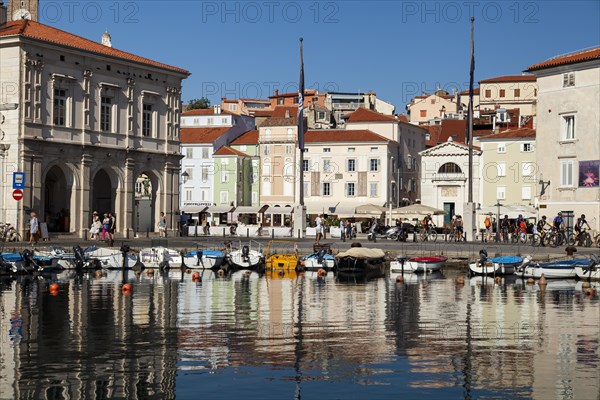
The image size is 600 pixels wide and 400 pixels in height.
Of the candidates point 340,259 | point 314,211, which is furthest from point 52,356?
point 314,211

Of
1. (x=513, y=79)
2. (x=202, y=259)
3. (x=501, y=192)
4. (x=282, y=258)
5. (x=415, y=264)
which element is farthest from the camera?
(x=513, y=79)

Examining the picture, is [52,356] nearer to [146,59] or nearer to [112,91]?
[112,91]

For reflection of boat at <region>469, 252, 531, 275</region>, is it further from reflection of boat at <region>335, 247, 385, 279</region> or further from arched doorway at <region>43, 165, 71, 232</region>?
arched doorway at <region>43, 165, 71, 232</region>

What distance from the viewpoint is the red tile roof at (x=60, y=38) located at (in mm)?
63312

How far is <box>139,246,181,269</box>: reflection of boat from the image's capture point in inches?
2263

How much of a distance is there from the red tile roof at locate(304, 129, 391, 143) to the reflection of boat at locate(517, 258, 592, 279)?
192 feet

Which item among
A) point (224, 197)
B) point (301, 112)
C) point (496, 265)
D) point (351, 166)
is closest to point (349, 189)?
point (351, 166)

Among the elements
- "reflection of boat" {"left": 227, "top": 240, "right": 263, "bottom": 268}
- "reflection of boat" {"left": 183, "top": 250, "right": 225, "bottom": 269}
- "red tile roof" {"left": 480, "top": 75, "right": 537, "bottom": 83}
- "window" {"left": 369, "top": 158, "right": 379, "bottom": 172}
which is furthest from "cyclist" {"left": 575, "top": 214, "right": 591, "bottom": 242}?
"red tile roof" {"left": 480, "top": 75, "right": 537, "bottom": 83}

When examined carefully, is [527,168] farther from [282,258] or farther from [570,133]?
[282,258]

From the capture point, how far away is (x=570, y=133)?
66.6 metres

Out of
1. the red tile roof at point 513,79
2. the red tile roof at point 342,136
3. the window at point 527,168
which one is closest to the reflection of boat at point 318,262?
the window at point 527,168

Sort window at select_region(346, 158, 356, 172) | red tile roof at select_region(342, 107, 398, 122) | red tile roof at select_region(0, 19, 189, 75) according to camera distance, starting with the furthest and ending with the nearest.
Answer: red tile roof at select_region(342, 107, 398, 122) → window at select_region(346, 158, 356, 172) → red tile roof at select_region(0, 19, 189, 75)

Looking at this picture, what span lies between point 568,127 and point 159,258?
1118 inches

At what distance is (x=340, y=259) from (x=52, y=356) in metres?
33.6
